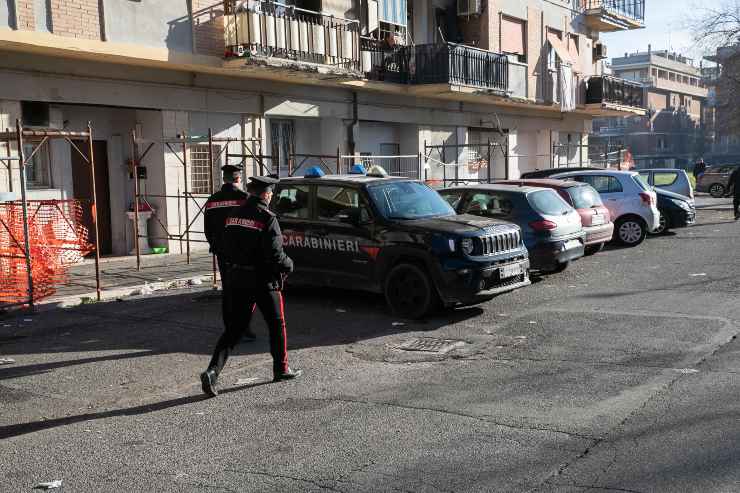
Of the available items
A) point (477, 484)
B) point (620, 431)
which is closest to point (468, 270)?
point (620, 431)

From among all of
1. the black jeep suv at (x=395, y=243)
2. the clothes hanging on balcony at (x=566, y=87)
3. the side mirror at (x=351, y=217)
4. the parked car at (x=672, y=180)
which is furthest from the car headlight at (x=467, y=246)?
the clothes hanging on balcony at (x=566, y=87)

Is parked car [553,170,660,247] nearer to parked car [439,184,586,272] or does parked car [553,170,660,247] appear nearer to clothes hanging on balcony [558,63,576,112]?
parked car [439,184,586,272]

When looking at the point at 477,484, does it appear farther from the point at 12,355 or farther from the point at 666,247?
the point at 666,247

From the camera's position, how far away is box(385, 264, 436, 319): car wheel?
9.29 metres

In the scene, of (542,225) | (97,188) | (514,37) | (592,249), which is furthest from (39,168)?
(514,37)

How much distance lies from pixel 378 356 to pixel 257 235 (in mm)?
1996

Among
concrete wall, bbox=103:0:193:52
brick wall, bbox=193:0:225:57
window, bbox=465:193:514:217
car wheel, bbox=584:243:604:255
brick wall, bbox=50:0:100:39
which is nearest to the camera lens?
window, bbox=465:193:514:217

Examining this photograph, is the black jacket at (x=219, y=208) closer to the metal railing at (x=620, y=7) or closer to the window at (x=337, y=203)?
the window at (x=337, y=203)

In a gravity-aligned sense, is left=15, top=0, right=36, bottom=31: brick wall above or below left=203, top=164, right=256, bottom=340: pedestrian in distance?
above

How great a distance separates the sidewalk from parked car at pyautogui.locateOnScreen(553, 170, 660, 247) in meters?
8.19

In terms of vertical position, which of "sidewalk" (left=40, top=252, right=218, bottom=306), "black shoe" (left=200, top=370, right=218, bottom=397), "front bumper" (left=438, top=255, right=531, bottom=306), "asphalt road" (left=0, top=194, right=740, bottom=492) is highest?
"front bumper" (left=438, top=255, right=531, bottom=306)

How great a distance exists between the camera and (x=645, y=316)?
30.1 feet

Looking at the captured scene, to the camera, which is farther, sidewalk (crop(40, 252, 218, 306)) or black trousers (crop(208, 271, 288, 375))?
sidewalk (crop(40, 252, 218, 306))

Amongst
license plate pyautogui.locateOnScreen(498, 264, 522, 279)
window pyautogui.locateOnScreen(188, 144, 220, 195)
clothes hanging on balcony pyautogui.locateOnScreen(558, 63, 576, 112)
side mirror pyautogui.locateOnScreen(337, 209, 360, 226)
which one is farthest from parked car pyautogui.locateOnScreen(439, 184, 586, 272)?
clothes hanging on balcony pyautogui.locateOnScreen(558, 63, 576, 112)
